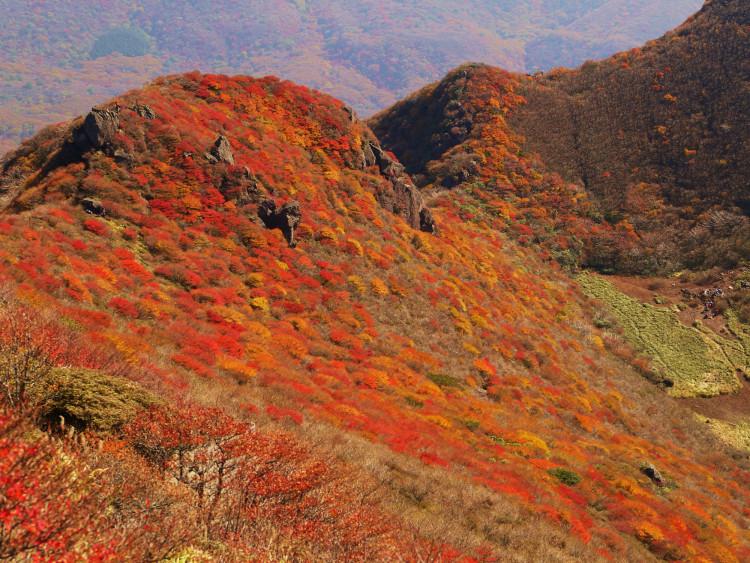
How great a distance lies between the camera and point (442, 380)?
22.5 meters

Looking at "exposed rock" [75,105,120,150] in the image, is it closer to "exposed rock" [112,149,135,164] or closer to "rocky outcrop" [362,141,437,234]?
"exposed rock" [112,149,135,164]

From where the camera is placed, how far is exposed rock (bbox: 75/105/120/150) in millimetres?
23906

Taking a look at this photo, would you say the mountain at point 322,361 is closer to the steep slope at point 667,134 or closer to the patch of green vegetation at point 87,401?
the patch of green vegetation at point 87,401

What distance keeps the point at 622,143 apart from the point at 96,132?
234 ft

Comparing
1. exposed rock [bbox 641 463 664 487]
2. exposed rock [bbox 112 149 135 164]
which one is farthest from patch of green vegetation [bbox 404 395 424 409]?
exposed rock [bbox 112 149 135 164]

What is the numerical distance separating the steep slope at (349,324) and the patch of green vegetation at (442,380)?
10 centimetres

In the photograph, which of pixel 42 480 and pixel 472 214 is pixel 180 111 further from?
pixel 472 214

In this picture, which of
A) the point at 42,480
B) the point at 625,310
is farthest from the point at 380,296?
the point at 625,310

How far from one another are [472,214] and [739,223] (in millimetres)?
32161

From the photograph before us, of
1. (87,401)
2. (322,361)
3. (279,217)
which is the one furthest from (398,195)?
(87,401)

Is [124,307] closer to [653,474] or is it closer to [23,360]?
[23,360]

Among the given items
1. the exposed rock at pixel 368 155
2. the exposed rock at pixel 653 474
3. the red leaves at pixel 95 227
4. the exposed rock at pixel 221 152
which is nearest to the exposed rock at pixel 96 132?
the exposed rock at pixel 221 152

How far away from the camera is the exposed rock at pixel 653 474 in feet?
62.5

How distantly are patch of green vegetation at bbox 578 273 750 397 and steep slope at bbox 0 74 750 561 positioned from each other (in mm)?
4257
